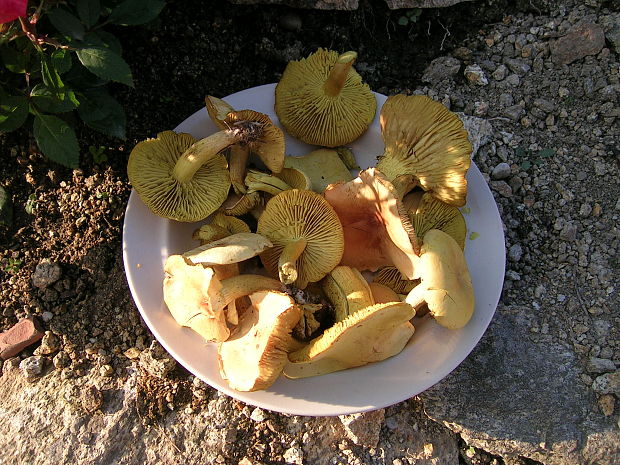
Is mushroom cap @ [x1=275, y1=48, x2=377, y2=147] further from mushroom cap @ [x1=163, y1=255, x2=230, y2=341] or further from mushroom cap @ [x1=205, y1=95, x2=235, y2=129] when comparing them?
mushroom cap @ [x1=163, y1=255, x2=230, y2=341]

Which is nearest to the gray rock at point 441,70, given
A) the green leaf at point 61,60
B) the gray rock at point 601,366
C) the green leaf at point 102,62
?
the gray rock at point 601,366

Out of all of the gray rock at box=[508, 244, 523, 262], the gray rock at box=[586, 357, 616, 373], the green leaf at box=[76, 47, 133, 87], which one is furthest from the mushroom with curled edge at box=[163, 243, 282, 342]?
the gray rock at box=[586, 357, 616, 373]

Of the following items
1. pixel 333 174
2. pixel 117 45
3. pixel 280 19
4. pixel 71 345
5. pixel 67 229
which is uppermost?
pixel 117 45

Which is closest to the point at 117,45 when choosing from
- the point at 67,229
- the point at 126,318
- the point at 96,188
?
the point at 96,188

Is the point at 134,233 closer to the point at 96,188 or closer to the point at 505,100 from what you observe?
the point at 96,188

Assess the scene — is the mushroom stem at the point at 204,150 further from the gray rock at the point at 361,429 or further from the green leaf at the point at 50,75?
the gray rock at the point at 361,429

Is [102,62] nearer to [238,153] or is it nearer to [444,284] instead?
[238,153]
